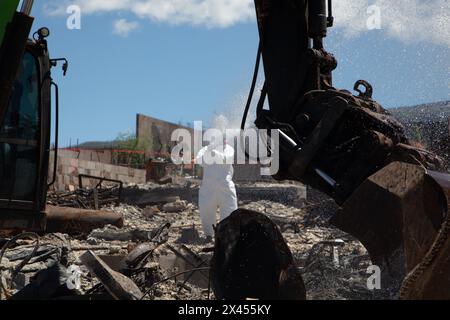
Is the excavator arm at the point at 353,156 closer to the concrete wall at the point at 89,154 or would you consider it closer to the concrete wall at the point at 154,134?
the concrete wall at the point at 89,154

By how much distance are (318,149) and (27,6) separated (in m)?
2.13

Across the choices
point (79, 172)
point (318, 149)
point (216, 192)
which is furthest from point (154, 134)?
point (318, 149)

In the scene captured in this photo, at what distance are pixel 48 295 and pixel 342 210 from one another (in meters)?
1.63

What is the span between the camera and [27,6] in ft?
10.00

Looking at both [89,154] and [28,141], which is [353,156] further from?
[89,154]

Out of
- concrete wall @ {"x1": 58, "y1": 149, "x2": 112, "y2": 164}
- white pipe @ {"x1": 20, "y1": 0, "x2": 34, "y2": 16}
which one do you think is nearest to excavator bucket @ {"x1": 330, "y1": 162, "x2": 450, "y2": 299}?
white pipe @ {"x1": 20, "y1": 0, "x2": 34, "y2": 16}

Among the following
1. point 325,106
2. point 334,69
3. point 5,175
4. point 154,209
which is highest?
point 334,69

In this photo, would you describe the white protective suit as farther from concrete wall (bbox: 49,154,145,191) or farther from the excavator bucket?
concrete wall (bbox: 49,154,145,191)

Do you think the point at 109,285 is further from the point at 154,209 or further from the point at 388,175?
the point at 154,209

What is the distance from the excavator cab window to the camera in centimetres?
482

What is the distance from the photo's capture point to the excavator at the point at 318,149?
3.06 meters

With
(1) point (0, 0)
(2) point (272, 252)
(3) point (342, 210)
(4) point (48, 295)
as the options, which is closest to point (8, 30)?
(1) point (0, 0)

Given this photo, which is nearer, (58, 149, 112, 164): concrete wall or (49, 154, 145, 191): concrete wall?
(49, 154, 145, 191): concrete wall

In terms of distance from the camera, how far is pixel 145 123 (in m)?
26.2
